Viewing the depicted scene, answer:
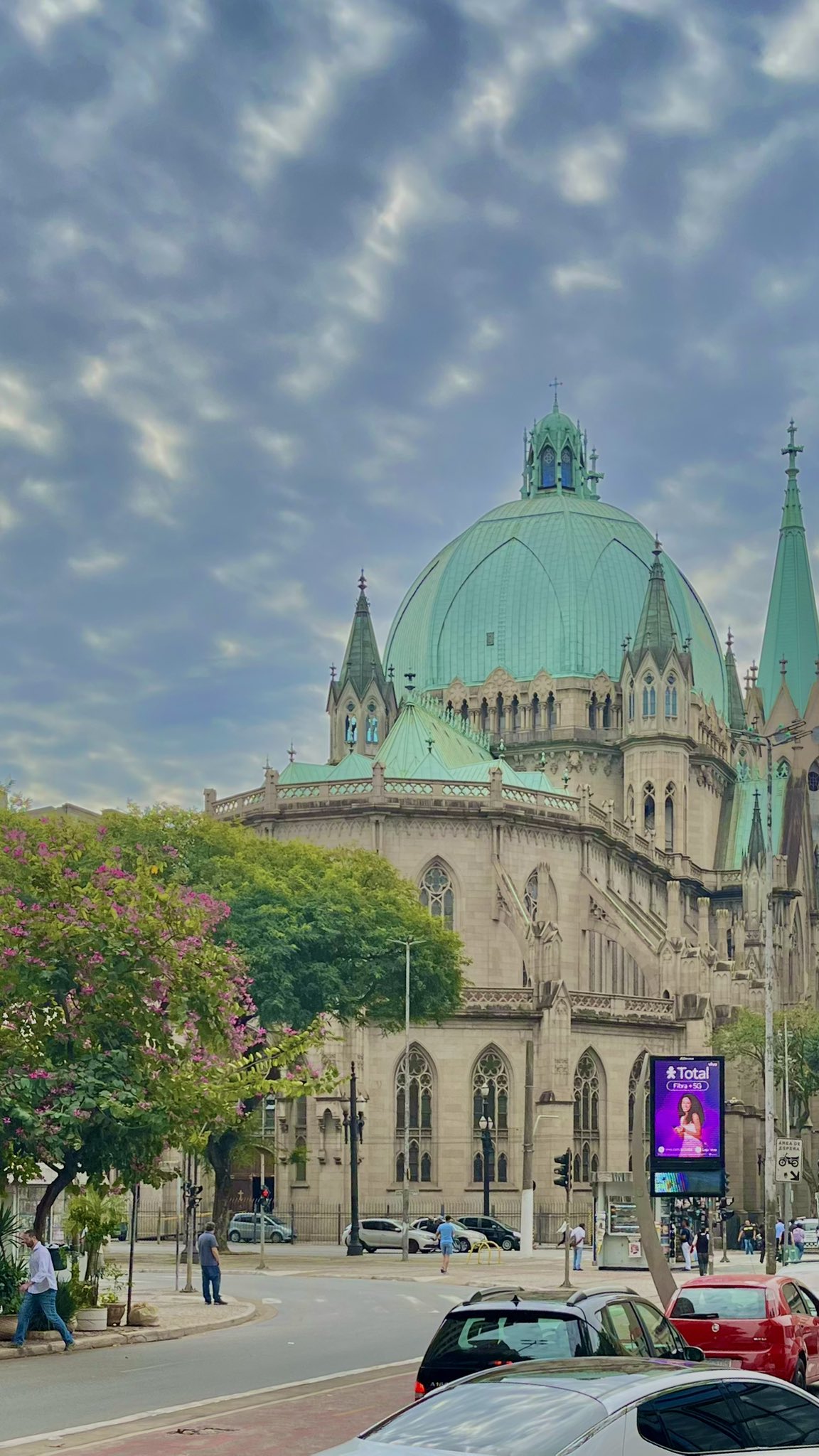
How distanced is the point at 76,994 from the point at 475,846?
5349cm

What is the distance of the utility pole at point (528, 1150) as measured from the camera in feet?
206

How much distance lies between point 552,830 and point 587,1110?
12771 millimetres

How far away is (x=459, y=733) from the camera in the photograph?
308 ft

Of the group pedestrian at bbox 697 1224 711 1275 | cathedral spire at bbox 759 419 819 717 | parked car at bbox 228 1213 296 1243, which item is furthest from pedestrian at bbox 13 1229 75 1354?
cathedral spire at bbox 759 419 819 717

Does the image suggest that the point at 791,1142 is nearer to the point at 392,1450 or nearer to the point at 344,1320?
the point at 344,1320

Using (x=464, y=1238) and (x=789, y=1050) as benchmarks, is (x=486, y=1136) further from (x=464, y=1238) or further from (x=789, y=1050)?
(x=789, y=1050)

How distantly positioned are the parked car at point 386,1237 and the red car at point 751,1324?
45069mm

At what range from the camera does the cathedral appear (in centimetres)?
7538

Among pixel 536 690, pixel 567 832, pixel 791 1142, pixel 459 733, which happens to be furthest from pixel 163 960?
pixel 536 690

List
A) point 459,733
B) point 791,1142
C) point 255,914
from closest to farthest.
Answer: point 791,1142
point 255,914
point 459,733

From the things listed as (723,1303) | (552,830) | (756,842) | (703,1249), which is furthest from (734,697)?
(723,1303)

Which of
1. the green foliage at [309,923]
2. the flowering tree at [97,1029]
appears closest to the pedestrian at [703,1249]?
the green foliage at [309,923]

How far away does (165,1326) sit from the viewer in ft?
99.1

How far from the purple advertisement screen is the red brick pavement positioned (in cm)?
1405
